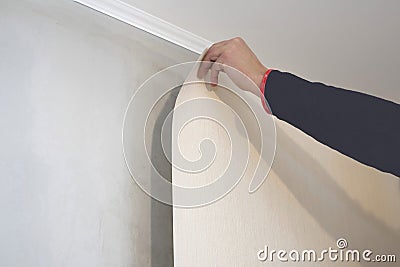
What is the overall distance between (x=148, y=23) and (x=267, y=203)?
2.03 feet

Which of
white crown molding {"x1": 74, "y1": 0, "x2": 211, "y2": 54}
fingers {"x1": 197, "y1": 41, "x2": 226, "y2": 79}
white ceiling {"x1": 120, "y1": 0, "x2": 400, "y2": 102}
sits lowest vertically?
fingers {"x1": 197, "y1": 41, "x2": 226, "y2": 79}

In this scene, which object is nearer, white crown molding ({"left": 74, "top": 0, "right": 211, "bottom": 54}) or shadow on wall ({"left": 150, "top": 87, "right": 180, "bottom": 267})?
shadow on wall ({"left": 150, "top": 87, "right": 180, "bottom": 267})

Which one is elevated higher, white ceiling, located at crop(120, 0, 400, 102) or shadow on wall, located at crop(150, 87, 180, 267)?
white ceiling, located at crop(120, 0, 400, 102)

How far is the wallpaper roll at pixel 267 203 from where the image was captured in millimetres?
1235

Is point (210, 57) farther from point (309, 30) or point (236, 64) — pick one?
point (309, 30)

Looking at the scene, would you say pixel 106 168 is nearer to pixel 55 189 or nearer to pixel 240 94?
pixel 55 189

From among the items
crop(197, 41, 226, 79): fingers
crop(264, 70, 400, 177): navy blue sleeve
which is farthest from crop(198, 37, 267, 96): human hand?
crop(264, 70, 400, 177): navy blue sleeve

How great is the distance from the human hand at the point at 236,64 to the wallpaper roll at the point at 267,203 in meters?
0.06

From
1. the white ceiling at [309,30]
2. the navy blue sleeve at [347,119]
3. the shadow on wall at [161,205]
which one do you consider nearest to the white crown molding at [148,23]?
the white ceiling at [309,30]

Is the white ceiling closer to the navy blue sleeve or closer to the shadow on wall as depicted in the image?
the shadow on wall

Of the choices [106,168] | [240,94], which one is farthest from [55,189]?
[240,94]

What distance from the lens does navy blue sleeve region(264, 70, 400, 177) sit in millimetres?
964

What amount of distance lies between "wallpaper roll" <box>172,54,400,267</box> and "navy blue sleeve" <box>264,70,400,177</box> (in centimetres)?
29

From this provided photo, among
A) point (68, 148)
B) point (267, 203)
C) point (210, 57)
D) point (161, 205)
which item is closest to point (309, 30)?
point (210, 57)
